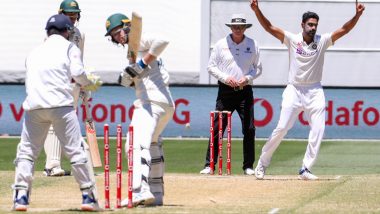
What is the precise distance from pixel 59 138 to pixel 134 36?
122cm

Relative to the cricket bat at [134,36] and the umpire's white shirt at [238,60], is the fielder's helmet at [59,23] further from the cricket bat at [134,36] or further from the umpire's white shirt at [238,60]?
the umpire's white shirt at [238,60]

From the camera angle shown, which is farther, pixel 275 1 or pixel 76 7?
pixel 275 1

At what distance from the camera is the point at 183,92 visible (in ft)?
83.1

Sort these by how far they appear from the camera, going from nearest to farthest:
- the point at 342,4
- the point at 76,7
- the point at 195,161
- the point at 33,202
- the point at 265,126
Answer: the point at 33,202
the point at 76,7
the point at 195,161
the point at 265,126
the point at 342,4

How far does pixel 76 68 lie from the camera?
12.2 meters

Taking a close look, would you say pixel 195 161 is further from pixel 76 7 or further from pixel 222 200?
pixel 222 200

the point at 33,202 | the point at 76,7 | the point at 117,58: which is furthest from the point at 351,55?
the point at 33,202

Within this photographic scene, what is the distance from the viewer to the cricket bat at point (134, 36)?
40.3 feet

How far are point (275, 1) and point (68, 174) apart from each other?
16.1 metres

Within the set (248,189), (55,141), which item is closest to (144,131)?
(248,189)

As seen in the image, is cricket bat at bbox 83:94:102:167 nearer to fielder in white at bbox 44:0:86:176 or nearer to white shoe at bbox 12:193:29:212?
fielder in white at bbox 44:0:86:176

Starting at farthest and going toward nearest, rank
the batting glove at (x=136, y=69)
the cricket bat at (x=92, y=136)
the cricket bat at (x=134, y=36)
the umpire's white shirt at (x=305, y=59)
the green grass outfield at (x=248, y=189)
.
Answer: the cricket bat at (x=92, y=136) < the umpire's white shirt at (x=305, y=59) < the green grass outfield at (x=248, y=189) < the batting glove at (x=136, y=69) < the cricket bat at (x=134, y=36)

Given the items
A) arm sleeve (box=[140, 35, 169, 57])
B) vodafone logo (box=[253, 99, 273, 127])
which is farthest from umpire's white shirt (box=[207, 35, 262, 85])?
vodafone logo (box=[253, 99, 273, 127])

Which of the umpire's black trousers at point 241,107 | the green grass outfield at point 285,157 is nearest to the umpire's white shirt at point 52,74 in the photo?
the umpire's black trousers at point 241,107
